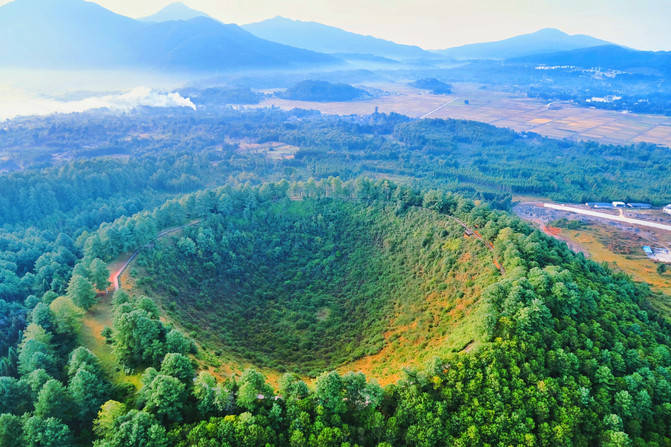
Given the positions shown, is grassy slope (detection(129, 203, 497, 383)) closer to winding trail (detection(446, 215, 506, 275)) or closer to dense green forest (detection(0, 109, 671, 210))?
winding trail (detection(446, 215, 506, 275))

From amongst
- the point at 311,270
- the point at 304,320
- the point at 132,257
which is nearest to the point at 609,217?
the point at 311,270

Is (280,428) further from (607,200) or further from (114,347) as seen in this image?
(607,200)

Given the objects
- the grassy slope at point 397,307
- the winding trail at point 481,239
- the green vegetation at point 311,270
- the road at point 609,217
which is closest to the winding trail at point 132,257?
the green vegetation at point 311,270

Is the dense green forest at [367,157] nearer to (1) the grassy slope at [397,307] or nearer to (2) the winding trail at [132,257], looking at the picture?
(2) the winding trail at [132,257]

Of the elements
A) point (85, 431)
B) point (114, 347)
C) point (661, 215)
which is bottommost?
point (661, 215)

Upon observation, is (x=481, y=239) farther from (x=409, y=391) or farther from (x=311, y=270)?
(x=409, y=391)

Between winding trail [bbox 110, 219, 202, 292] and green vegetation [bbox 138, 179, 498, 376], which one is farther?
winding trail [bbox 110, 219, 202, 292]

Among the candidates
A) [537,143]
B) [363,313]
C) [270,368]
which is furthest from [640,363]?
[537,143]

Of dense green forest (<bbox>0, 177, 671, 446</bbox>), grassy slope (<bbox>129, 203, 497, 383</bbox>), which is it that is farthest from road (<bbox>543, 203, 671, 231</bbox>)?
dense green forest (<bbox>0, 177, 671, 446</bbox>)

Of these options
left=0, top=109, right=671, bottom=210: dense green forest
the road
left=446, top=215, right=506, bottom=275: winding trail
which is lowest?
the road
